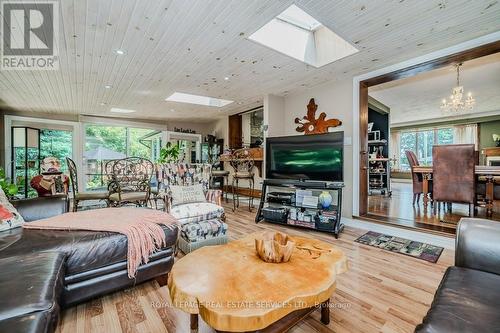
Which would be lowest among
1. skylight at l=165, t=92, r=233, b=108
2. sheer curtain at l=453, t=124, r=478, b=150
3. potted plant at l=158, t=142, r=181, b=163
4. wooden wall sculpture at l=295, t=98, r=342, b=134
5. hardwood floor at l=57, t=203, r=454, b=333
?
hardwood floor at l=57, t=203, r=454, b=333

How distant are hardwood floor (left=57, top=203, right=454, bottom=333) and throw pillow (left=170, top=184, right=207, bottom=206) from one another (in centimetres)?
100

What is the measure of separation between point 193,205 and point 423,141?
10.3m

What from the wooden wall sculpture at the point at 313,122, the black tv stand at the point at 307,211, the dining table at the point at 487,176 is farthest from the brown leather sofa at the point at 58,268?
the dining table at the point at 487,176

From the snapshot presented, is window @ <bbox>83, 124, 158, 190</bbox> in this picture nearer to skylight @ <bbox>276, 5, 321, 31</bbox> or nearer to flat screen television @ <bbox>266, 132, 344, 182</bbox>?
flat screen television @ <bbox>266, 132, 344, 182</bbox>

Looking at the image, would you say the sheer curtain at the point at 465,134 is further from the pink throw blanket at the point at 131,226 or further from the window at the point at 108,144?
the window at the point at 108,144

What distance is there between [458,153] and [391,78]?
1.36 metres

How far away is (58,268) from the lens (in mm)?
1146

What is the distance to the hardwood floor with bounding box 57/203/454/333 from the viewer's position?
4.37 ft

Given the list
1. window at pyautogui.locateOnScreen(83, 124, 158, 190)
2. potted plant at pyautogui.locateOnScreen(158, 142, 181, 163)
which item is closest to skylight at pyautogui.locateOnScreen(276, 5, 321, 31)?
potted plant at pyautogui.locateOnScreen(158, 142, 181, 163)

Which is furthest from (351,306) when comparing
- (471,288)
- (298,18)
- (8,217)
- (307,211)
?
(298,18)

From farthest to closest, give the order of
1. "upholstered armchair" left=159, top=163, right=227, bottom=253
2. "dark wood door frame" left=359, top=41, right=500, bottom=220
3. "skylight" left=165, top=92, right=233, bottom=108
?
"skylight" left=165, top=92, right=233, bottom=108, "dark wood door frame" left=359, top=41, right=500, bottom=220, "upholstered armchair" left=159, top=163, right=227, bottom=253

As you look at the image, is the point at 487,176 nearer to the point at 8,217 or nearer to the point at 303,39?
the point at 303,39

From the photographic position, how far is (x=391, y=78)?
3.24 metres

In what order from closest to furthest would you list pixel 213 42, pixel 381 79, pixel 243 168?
pixel 213 42, pixel 381 79, pixel 243 168
